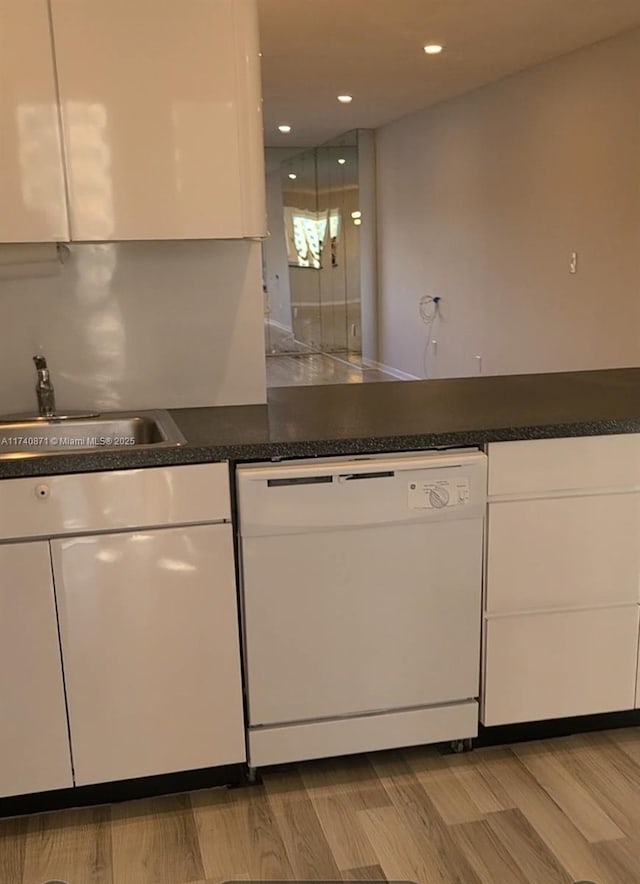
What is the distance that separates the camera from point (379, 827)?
2.08 m

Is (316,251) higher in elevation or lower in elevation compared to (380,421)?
higher

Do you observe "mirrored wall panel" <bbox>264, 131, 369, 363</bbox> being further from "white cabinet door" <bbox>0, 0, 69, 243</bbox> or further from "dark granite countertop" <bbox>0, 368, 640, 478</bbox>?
"white cabinet door" <bbox>0, 0, 69, 243</bbox>

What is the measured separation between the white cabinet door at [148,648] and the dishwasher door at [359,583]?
8 centimetres

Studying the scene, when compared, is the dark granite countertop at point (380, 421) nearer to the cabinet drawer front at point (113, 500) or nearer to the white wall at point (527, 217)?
the cabinet drawer front at point (113, 500)

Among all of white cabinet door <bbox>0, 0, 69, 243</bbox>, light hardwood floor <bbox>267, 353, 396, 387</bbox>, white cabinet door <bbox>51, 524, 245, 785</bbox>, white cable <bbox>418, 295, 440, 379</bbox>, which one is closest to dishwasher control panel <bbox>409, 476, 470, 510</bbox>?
white cabinet door <bbox>51, 524, 245, 785</bbox>

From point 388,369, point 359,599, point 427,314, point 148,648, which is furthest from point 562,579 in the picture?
point 388,369

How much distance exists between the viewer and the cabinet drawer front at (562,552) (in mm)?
2230

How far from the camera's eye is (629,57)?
15.1 feet

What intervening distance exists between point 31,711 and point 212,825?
0.51m

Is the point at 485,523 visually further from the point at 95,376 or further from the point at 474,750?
the point at 95,376

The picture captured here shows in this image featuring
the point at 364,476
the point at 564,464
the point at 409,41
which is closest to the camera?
the point at 364,476

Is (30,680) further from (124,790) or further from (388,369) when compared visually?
(388,369)

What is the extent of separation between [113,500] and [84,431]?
554 mm

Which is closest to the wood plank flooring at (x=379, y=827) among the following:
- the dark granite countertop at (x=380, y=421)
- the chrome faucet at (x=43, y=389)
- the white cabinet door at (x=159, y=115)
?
the dark granite countertop at (x=380, y=421)
